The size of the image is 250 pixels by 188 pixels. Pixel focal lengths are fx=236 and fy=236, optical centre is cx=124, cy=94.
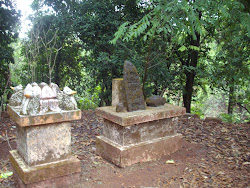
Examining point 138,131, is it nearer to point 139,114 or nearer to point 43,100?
point 139,114

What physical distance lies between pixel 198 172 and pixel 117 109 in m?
1.59

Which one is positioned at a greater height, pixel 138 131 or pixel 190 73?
pixel 190 73

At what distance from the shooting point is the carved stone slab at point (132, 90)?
13.1ft

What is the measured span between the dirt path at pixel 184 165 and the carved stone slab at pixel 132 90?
97 cm

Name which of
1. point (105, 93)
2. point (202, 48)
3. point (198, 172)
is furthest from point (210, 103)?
point (198, 172)

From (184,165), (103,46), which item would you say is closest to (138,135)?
(184,165)

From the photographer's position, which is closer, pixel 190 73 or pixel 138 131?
pixel 138 131

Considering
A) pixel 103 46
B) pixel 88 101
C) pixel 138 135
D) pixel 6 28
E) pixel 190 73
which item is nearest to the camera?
pixel 138 135

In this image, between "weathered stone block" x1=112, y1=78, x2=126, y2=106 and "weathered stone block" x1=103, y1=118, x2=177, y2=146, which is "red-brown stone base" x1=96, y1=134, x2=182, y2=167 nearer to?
"weathered stone block" x1=103, y1=118, x2=177, y2=146

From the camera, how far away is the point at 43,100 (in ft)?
9.46

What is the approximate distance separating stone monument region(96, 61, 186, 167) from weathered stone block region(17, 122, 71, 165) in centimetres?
94

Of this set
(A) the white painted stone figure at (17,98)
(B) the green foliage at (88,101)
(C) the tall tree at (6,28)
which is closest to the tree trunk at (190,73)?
(B) the green foliage at (88,101)

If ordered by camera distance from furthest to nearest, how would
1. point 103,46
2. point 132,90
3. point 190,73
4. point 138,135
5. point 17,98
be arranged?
1. point 190,73
2. point 103,46
3. point 132,90
4. point 138,135
5. point 17,98

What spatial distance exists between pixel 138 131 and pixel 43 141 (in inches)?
62.5
